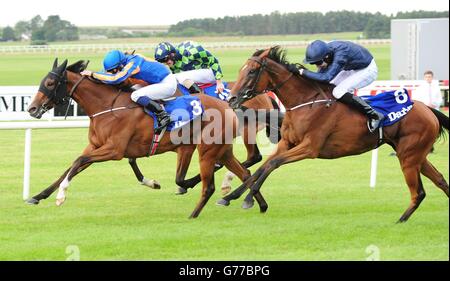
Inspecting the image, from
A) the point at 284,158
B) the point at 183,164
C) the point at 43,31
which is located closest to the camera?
the point at 284,158

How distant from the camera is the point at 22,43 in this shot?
1619 inches

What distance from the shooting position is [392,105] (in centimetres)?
807

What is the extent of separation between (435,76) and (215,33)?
20.5 m

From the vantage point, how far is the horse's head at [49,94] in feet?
26.1

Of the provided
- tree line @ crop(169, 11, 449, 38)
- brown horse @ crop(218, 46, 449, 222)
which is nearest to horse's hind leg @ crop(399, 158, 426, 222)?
brown horse @ crop(218, 46, 449, 222)

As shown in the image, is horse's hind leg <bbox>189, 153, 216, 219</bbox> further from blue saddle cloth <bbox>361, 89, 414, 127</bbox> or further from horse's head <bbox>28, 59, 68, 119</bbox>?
blue saddle cloth <bbox>361, 89, 414, 127</bbox>

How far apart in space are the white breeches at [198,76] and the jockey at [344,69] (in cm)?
141

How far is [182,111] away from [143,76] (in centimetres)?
48

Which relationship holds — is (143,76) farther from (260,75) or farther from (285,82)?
(285,82)

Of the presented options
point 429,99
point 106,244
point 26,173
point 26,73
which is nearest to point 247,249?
point 106,244

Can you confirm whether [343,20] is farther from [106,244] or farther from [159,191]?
[106,244]

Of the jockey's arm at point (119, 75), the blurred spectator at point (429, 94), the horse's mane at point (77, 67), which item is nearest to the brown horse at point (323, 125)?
the jockey's arm at point (119, 75)

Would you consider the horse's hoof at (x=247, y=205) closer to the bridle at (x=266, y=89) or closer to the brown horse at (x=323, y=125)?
the brown horse at (x=323, y=125)

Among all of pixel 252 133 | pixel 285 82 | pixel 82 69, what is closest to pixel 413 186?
pixel 285 82
